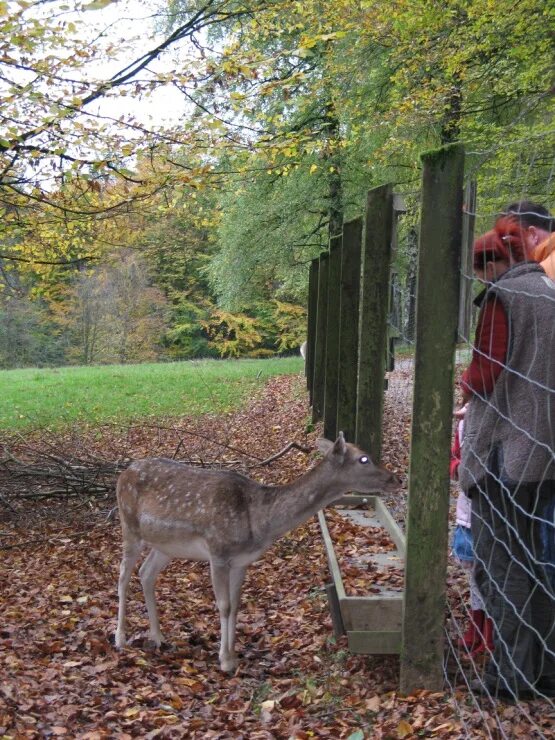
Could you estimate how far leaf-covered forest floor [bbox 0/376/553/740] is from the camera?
13.9 ft

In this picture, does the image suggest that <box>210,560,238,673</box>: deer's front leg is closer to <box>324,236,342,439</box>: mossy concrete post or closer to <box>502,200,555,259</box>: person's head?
<box>502,200,555,259</box>: person's head

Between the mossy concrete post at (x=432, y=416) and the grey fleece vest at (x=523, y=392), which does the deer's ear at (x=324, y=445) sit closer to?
the mossy concrete post at (x=432, y=416)

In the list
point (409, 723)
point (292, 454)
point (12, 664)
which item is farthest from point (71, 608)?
point (292, 454)

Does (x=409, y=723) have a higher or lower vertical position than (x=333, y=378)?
lower

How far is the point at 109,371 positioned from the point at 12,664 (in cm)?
2451

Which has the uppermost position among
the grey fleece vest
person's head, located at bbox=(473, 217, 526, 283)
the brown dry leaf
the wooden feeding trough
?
person's head, located at bbox=(473, 217, 526, 283)

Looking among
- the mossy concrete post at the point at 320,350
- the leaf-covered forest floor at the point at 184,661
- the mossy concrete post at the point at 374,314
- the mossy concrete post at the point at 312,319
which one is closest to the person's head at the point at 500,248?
the mossy concrete post at the point at 374,314

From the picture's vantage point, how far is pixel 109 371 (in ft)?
96.5

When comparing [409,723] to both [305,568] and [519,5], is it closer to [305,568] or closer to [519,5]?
[305,568]

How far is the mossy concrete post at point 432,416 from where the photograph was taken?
3.92 meters

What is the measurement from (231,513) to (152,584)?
1.00 meters

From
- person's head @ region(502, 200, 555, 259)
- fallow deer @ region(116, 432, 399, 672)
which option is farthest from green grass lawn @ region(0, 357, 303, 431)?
person's head @ region(502, 200, 555, 259)

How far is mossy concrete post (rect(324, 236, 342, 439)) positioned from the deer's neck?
308cm

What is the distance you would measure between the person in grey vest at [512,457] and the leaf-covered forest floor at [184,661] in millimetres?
273
